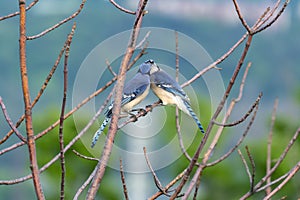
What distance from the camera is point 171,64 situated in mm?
6961

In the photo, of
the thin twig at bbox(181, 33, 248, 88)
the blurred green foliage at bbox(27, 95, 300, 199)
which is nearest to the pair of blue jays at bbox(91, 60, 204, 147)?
the thin twig at bbox(181, 33, 248, 88)

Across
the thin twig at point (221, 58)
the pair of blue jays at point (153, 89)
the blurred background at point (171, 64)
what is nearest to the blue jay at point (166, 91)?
the pair of blue jays at point (153, 89)

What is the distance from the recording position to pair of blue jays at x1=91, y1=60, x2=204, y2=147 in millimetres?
2057

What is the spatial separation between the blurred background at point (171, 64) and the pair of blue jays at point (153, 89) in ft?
13.8

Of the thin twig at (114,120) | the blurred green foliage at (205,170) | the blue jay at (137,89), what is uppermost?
the blurred green foliage at (205,170)

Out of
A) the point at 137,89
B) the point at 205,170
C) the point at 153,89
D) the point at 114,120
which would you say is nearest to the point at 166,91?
the point at 153,89

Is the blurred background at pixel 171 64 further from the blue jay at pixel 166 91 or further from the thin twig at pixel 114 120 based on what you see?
the thin twig at pixel 114 120

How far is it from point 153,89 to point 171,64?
4.67 meters

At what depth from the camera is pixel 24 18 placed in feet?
4.14

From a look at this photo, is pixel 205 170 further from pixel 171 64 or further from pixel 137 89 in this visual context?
pixel 137 89

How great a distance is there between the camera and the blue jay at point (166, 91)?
85.3 inches

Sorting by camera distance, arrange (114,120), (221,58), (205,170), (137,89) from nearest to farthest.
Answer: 1. (114,120)
2. (221,58)
3. (137,89)
4. (205,170)

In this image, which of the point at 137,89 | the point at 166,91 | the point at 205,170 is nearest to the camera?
the point at 137,89

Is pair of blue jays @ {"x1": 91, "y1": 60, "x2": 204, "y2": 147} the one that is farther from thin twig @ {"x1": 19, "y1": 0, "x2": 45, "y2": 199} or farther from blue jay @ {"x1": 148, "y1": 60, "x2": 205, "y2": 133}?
thin twig @ {"x1": 19, "y1": 0, "x2": 45, "y2": 199}
